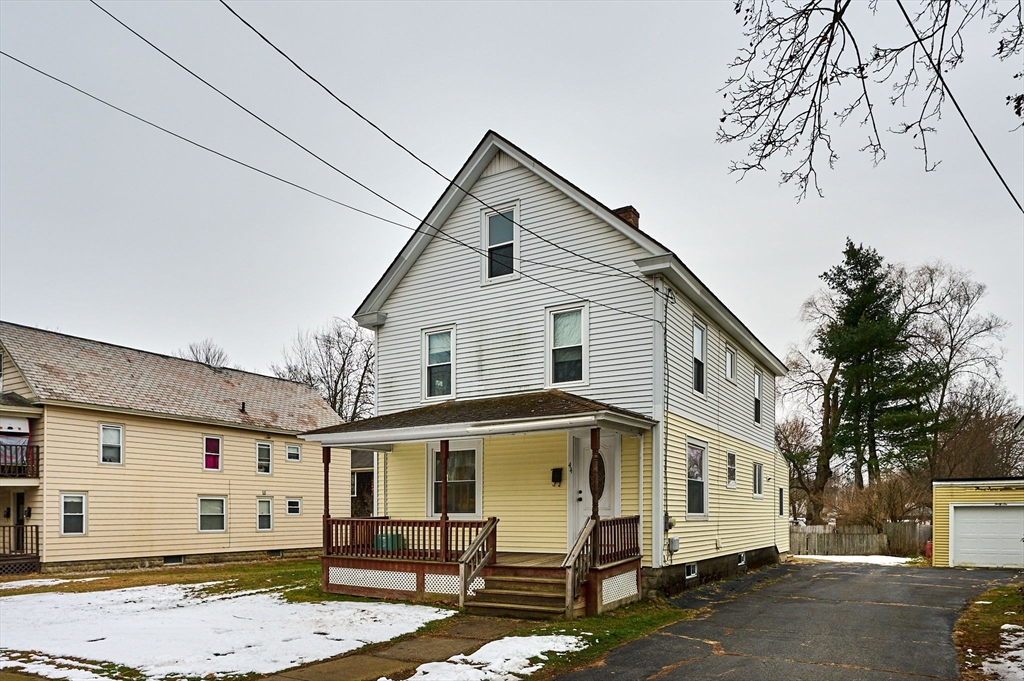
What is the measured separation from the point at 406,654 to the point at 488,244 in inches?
366

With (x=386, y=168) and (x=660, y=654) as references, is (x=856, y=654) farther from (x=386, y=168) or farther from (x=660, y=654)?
(x=386, y=168)

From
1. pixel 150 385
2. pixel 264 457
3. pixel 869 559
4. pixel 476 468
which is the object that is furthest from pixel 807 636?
pixel 150 385

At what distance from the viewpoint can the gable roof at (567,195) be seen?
577 inches

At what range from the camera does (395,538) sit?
1456 cm

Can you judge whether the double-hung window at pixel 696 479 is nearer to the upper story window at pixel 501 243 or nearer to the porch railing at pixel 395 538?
the porch railing at pixel 395 538

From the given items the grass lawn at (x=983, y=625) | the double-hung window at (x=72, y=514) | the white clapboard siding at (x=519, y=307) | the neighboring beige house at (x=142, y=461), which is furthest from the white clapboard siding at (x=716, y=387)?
the double-hung window at (x=72, y=514)

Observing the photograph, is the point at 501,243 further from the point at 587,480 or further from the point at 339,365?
the point at 339,365

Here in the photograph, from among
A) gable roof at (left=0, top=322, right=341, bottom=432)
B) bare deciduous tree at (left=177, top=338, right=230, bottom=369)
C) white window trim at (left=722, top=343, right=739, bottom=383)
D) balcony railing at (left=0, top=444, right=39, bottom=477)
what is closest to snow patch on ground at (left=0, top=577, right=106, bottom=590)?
balcony railing at (left=0, top=444, right=39, bottom=477)

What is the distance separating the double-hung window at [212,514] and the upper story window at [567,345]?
51.2 feet

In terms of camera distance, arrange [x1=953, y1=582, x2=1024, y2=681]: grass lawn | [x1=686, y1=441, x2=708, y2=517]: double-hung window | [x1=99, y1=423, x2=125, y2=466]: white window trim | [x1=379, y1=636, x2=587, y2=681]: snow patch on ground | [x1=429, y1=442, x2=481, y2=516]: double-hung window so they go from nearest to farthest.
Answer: [x1=379, y1=636, x2=587, y2=681]: snow patch on ground → [x1=953, y1=582, x2=1024, y2=681]: grass lawn → [x1=686, y1=441, x2=708, y2=517]: double-hung window → [x1=429, y1=442, x2=481, y2=516]: double-hung window → [x1=99, y1=423, x2=125, y2=466]: white window trim

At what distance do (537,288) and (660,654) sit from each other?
809 centimetres

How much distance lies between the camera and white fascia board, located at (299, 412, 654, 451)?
12.6 m

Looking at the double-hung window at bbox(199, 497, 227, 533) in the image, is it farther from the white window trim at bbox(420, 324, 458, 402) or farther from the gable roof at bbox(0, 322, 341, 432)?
the white window trim at bbox(420, 324, 458, 402)

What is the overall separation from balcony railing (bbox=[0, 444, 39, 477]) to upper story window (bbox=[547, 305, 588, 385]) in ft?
49.3
